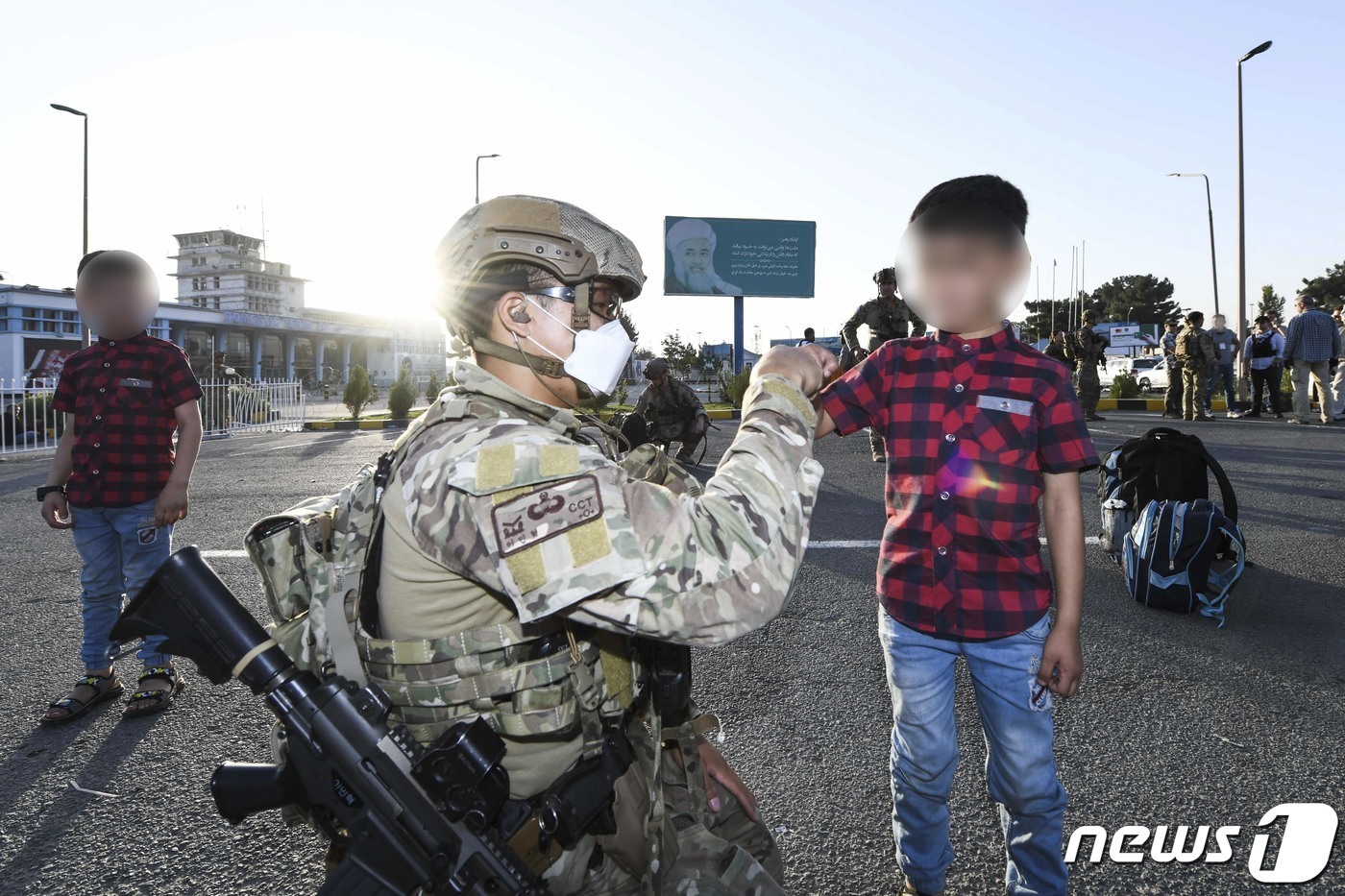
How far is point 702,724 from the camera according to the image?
174 cm

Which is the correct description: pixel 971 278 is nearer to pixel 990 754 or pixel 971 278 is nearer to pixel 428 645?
pixel 990 754

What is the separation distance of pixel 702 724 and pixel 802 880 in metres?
0.88

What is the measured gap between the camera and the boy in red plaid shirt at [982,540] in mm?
1992

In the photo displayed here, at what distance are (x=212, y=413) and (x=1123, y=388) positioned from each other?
807 inches

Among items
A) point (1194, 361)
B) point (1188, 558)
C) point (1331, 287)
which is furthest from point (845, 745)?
point (1331, 287)

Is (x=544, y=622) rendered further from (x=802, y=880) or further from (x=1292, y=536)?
(x=1292, y=536)

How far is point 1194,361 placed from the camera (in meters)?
13.4

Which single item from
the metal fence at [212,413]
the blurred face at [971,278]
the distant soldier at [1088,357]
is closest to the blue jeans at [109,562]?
the blurred face at [971,278]

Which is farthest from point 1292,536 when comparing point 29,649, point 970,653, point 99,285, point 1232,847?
point 29,649

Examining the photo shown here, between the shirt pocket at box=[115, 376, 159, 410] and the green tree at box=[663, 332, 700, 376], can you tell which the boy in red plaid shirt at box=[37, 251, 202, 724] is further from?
the green tree at box=[663, 332, 700, 376]

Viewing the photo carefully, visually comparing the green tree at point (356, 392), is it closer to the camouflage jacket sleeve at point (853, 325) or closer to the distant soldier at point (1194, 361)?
the camouflage jacket sleeve at point (853, 325)

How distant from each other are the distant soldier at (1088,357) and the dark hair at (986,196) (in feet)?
40.7

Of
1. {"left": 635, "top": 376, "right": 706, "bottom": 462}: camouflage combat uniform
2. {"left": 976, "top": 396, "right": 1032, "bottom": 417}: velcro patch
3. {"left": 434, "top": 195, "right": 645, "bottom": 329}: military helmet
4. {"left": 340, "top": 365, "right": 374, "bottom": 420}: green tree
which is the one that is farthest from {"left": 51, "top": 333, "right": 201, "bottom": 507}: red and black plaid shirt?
{"left": 340, "top": 365, "right": 374, "bottom": 420}: green tree

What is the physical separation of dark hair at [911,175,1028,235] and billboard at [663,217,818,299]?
21.1m
